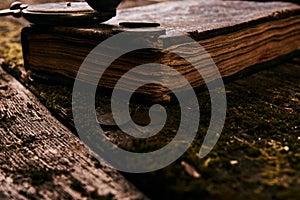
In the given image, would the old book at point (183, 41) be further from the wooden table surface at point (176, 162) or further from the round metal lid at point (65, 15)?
the wooden table surface at point (176, 162)

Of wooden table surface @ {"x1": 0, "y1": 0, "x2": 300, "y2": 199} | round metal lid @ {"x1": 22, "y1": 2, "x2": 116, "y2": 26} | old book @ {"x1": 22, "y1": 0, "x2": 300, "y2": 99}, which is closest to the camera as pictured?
wooden table surface @ {"x1": 0, "y1": 0, "x2": 300, "y2": 199}

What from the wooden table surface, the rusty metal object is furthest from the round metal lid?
the wooden table surface

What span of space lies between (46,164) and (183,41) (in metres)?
0.68

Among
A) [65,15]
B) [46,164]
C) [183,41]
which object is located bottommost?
[46,164]

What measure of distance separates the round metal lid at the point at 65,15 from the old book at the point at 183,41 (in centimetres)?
4

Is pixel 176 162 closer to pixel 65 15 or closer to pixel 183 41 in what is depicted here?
pixel 183 41

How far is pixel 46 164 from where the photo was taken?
122 cm

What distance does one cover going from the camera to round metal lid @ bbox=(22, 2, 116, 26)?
5.36 ft

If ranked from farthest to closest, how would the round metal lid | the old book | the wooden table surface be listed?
the round metal lid → the old book → the wooden table surface

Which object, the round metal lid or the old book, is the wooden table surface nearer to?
the old book

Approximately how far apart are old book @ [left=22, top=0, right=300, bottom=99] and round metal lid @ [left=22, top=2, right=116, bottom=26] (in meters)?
0.04

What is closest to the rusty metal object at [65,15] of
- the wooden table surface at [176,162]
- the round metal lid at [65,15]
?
the round metal lid at [65,15]

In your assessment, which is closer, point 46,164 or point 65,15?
point 46,164

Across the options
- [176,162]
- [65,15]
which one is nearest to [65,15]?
[65,15]
